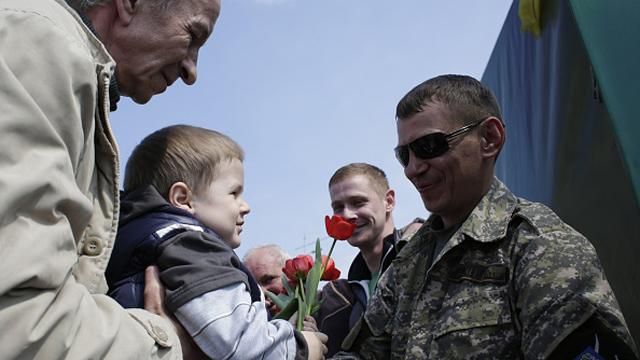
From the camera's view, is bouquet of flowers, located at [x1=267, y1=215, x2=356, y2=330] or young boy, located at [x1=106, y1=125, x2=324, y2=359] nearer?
young boy, located at [x1=106, y1=125, x2=324, y2=359]

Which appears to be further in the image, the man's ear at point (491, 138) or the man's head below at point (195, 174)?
the man's ear at point (491, 138)

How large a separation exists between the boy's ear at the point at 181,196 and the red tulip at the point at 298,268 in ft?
2.75

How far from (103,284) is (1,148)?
0.45 meters

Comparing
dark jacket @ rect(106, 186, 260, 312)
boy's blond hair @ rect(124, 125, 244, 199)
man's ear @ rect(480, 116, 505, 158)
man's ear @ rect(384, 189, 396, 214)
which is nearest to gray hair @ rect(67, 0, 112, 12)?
dark jacket @ rect(106, 186, 260, 312)

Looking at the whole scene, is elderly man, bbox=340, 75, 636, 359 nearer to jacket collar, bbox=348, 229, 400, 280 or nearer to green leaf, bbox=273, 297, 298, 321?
green leaf, bbox=273, 297, 298, 321

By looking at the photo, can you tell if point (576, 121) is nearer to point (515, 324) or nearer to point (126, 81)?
point (515, 324)

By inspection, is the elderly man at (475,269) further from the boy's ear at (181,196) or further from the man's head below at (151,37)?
the man's head below at (151,37)

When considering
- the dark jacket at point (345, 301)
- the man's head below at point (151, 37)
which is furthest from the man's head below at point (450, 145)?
the dark jacket at point (345, 301)

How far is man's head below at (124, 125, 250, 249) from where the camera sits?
7.48 ft

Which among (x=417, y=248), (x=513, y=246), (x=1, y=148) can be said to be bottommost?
(x=417, y=248)

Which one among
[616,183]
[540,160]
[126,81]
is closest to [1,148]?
[126,81]

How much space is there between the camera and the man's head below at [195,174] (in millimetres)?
2279

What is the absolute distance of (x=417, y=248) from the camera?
8.49 feet

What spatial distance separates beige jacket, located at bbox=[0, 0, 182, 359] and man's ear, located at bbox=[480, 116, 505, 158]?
60.2 inches
